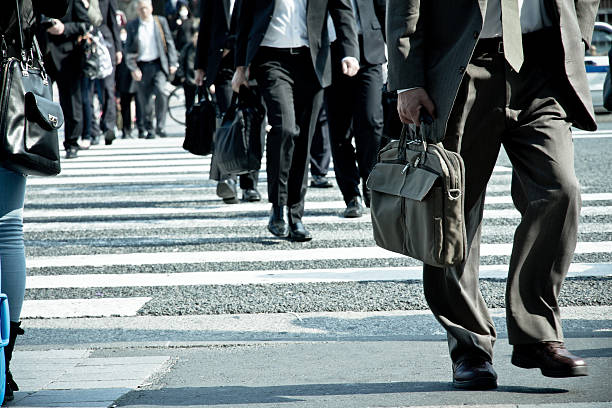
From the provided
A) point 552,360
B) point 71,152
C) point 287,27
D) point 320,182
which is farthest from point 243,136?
point 71,152

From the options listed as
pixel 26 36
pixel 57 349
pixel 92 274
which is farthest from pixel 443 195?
pixel 92 274

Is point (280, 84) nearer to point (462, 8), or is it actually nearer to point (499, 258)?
point (499, 258)

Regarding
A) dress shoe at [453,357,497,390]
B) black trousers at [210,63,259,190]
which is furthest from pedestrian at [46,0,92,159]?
dress shoe at [453,357,497,390]

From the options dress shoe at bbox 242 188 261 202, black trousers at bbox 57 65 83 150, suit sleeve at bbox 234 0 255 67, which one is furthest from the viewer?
black trousers at bbox 57 65 83 150

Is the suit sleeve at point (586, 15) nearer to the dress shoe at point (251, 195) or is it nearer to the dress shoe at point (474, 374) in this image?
the dress shoe at point (474, 374)

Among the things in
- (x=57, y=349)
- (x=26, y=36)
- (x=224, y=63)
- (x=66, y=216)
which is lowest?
(x=66, y=216)

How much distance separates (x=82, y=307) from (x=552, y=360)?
2.63 metres

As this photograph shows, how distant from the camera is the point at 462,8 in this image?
10.8 feet

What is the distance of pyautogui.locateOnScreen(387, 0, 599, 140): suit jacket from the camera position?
10.8 feet

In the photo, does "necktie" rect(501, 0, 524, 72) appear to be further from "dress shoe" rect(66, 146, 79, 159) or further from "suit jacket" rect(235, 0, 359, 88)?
"dress shoe" rect(66, 146, 79, 159)

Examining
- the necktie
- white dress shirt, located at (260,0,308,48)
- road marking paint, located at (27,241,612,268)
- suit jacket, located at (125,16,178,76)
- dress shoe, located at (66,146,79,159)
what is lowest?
dress shoe, located at (66,146,79,159)

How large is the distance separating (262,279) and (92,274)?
3.52ft

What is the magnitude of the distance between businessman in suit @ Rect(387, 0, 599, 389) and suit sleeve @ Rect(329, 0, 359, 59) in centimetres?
333

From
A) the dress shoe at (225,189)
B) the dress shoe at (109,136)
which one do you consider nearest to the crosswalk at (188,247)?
the dress shoe at (225,189)
